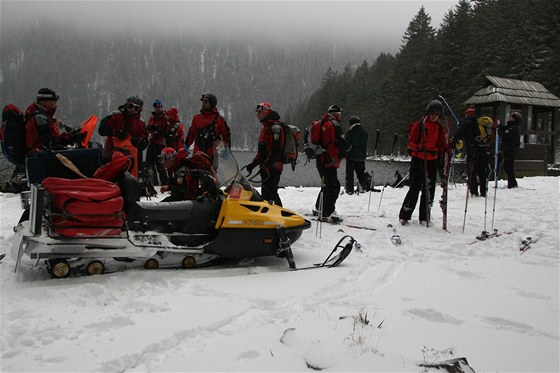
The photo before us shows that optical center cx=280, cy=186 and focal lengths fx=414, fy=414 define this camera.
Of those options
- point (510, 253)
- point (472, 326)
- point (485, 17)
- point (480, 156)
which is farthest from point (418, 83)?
point (472, 326)

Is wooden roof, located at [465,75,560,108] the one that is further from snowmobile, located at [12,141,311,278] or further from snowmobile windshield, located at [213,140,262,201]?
snowmobile, located at [12,141,311,278]

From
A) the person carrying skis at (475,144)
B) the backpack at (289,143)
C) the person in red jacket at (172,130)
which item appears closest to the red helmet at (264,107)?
the backpack at (289,143)

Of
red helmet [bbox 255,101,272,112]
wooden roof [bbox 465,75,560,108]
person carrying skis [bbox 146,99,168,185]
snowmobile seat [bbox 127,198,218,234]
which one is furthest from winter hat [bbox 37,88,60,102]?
wooden roof [bbox 465,75,560,108]

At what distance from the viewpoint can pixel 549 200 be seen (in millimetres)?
10844

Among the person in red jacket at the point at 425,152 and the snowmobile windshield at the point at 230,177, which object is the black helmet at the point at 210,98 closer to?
the snowmobile windshield at the point at 230,177

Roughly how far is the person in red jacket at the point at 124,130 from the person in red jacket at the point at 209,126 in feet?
4.03

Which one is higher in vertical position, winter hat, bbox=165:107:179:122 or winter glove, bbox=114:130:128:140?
winter hat, bbox=165:107:179:122

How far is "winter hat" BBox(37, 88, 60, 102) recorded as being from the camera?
651 cm

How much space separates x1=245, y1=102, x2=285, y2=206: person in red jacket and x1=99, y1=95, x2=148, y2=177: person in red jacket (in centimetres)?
257

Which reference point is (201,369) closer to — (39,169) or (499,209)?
(39,169)

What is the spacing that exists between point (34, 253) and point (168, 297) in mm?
1439

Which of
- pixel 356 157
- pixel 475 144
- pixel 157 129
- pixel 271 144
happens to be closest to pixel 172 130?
pixel 157 129

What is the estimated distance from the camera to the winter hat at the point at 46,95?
6508 mm

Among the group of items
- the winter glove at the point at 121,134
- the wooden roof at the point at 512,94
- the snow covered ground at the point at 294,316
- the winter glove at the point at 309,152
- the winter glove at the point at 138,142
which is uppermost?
the wooden roof at the point at 512,94
